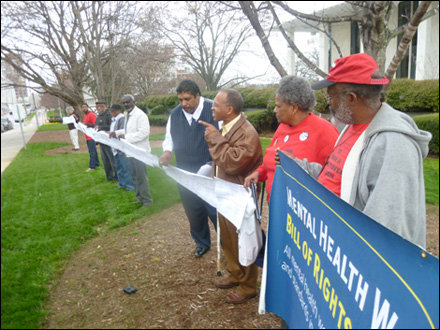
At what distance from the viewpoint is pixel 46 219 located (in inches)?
252

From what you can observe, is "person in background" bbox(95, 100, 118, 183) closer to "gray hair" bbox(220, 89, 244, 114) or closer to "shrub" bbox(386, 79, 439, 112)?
"gray hair" bbox(220, 89, 244, 114)

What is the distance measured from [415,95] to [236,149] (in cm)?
956

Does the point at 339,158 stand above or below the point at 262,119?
above

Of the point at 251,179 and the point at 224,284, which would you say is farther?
the point at 224,284

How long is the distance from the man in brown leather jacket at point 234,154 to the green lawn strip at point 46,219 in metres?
1.97

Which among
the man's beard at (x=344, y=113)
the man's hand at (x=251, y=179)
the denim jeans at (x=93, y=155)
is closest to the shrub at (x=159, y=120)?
the denim jeans at (x=93, y=155)

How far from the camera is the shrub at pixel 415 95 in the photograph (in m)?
9.96

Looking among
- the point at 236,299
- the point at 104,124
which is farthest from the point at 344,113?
the point at 104,124

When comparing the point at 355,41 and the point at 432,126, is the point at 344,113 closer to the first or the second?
the point at 432,126

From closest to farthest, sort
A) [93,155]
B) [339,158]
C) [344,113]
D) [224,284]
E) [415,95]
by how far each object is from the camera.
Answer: [344,113] → [339,158] → [224,284] → [415,95] → [93,155]

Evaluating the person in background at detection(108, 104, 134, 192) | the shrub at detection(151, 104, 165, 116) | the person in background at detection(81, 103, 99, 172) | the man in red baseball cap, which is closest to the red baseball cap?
the man in red baseball cap

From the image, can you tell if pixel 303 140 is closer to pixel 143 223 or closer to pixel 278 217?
pixel 278 217

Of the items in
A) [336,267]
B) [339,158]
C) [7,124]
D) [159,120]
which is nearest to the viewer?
[336,267]

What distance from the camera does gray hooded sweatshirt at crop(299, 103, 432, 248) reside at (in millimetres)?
1454
